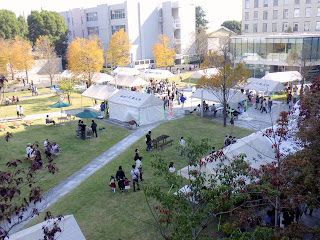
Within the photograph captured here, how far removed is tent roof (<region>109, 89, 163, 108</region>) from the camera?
23.8 metres

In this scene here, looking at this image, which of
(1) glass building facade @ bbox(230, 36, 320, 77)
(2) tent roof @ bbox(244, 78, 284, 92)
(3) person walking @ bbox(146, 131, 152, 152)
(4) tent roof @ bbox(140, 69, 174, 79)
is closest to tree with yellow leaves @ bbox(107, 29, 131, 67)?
(4) tent roof @ bbox(140, 69, 174, 79)

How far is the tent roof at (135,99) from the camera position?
23.8 metres

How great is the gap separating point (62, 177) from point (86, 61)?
2197 centimetres

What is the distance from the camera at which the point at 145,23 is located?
59938 millimetres

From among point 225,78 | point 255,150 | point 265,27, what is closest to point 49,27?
point 265,27

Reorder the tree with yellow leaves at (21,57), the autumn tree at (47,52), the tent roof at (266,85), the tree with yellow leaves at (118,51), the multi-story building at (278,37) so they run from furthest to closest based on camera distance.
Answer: the tree with yellow leaves at (118,51), the autumn tree at (47,52), the tree with yellow leaves at (21,57), the multi-story building at (278,37), the tent roof at (266,85)

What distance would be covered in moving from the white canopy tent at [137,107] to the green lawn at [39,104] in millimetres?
7810

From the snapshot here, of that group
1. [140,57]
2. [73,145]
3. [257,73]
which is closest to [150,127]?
[73,145]

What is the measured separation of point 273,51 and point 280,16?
655 inches

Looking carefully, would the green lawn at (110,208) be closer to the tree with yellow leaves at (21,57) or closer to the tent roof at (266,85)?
the tent roof at (266,85)

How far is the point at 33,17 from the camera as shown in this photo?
6228 centimetres

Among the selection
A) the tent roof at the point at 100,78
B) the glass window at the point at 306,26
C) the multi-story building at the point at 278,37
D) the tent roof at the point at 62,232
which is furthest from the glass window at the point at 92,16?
the tent roof at the point at 62,232

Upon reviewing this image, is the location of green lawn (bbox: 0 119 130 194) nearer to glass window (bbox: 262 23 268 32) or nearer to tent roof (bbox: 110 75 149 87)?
tent roof (bbox: 110 75 149 87)

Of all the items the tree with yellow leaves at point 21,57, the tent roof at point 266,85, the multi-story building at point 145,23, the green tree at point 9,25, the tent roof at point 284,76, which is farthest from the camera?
the multi-story building at point 145,23
